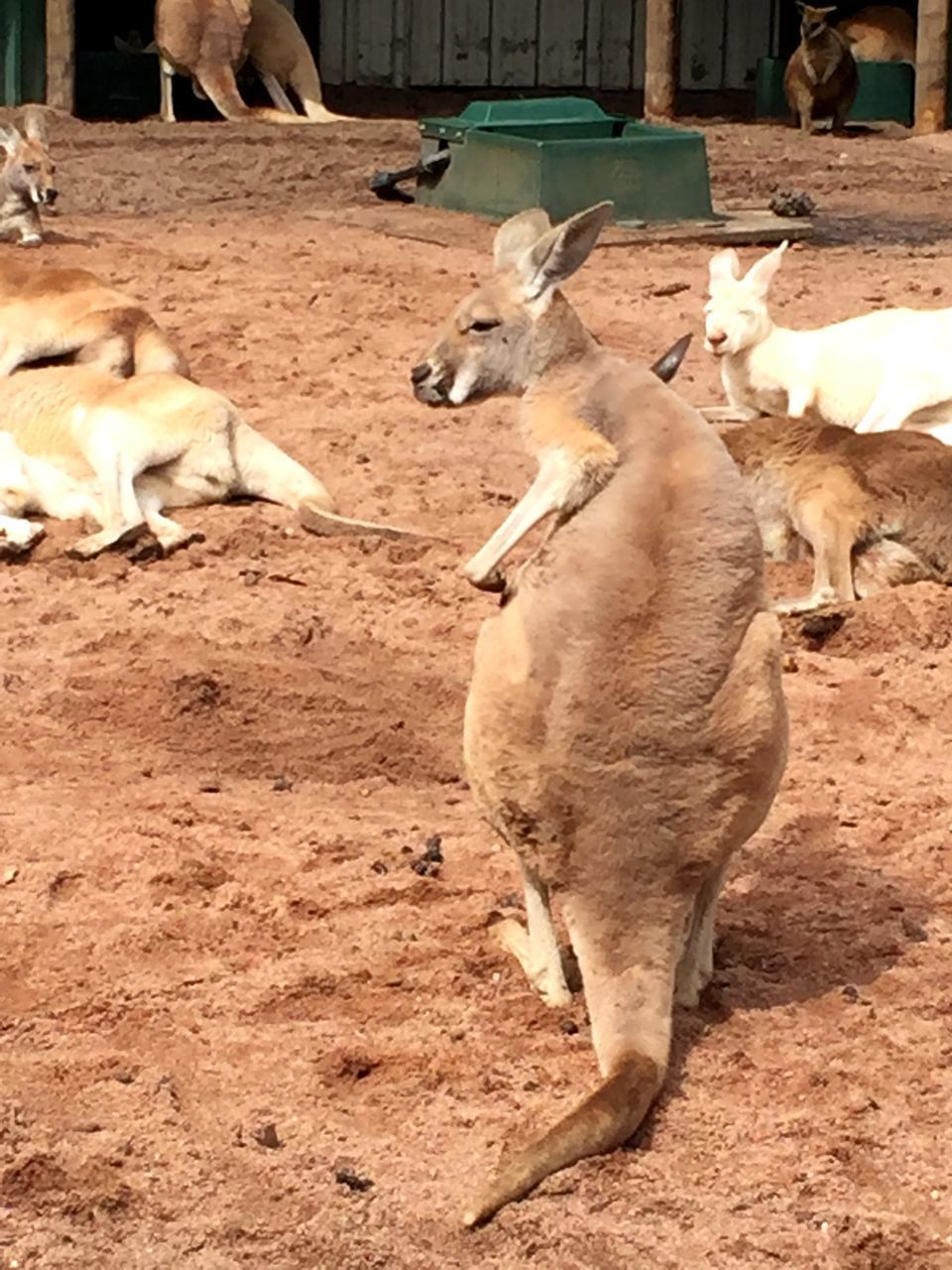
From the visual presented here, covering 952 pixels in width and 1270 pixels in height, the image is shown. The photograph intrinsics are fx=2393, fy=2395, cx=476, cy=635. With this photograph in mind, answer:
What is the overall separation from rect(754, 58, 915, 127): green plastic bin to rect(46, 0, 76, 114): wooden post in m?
5.11

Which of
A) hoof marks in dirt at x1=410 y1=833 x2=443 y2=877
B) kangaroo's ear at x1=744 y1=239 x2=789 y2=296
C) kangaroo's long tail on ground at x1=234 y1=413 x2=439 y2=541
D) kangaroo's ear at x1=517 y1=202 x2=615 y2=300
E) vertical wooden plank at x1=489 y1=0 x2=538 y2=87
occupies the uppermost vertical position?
vertical wooden plank at x1=489 y1=0 x2=538 y2=87

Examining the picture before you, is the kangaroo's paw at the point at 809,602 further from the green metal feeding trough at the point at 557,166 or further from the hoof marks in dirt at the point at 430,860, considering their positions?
the green metal feeding trough at the point at 557,166

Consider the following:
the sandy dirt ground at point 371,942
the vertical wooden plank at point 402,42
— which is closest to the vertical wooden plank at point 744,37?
the vertical wooden plank at point 402,42

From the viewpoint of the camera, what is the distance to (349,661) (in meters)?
6.25

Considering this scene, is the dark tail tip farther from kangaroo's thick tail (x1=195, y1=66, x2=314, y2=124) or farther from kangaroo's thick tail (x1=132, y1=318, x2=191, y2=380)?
kangaroo's thick tail (x1=195, y1=66, x2=314, y2=124)

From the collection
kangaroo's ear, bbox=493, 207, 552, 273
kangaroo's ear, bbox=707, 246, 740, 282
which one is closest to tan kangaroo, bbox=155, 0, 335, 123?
kangaroo's ear, bbox=707, 246, 740, 282

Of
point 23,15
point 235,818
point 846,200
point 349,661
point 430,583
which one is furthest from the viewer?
point 23,15

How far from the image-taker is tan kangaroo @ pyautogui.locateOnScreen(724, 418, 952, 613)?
22.4 feet

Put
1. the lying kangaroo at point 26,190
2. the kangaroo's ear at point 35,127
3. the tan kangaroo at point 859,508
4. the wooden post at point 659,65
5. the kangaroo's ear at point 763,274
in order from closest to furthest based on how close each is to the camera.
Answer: the tan kangaroo at point 859,508
the kangaroo's ear at point 763,274
the lying kangaroo at point 26,190
the kangaroo's ear at point 35,127
the wooden post at point 659,65

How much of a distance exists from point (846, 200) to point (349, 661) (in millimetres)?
7122

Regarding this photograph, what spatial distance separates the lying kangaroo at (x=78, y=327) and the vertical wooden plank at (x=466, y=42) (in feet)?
31.3

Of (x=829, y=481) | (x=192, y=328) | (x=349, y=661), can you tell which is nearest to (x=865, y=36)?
(x=192, y=328)

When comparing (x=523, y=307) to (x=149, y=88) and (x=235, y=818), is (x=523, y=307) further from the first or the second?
(x=149, y=88)

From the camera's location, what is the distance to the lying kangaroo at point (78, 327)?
8539 mm
